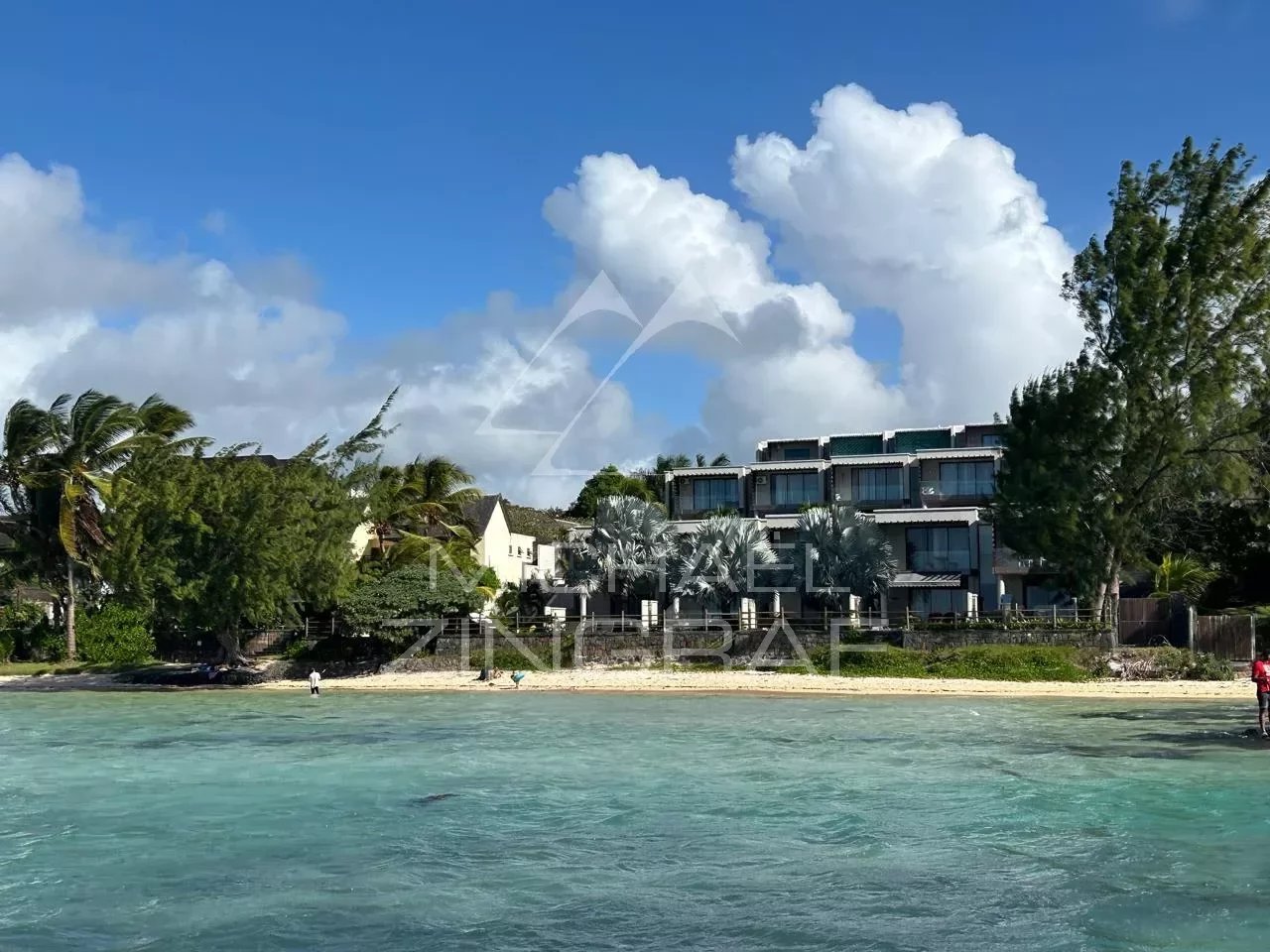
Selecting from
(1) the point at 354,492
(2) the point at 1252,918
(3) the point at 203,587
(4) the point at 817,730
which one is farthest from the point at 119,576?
(2) the point at 1252,918

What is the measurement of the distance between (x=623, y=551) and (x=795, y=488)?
16.4m

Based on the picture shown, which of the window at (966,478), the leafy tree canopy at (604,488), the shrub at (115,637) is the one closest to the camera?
the shrub at (115,637)

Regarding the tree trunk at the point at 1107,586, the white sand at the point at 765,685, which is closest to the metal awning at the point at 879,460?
the tree trunk at the point at 1107,586

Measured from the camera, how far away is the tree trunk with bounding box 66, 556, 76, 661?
2178 inches

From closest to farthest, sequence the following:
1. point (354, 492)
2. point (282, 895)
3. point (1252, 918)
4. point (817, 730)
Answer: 1. point (1252, 918)
2. point (282, 895)
3. point (817, 730)
4. point (354, 492)

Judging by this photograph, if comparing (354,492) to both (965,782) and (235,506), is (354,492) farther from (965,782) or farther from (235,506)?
(965,782)

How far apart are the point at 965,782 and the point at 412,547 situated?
36338mm

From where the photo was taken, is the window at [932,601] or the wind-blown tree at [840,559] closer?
the wind-blown tree at [840,559]

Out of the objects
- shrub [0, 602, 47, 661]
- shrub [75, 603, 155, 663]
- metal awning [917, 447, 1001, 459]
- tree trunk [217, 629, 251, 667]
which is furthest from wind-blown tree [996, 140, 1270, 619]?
shrub [0, 602, 47, 661]

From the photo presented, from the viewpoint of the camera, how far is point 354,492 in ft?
179

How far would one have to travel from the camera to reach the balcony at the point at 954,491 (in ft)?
218

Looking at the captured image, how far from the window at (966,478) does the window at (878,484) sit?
2.22 m

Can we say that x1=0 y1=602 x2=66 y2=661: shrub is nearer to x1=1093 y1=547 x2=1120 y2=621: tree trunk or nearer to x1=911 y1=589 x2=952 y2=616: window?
x1=911 y1=589 x2=952 y2=616: window

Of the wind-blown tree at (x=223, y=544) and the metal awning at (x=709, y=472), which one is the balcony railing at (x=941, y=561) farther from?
the wind-blown tree at (x=223, y=544)
